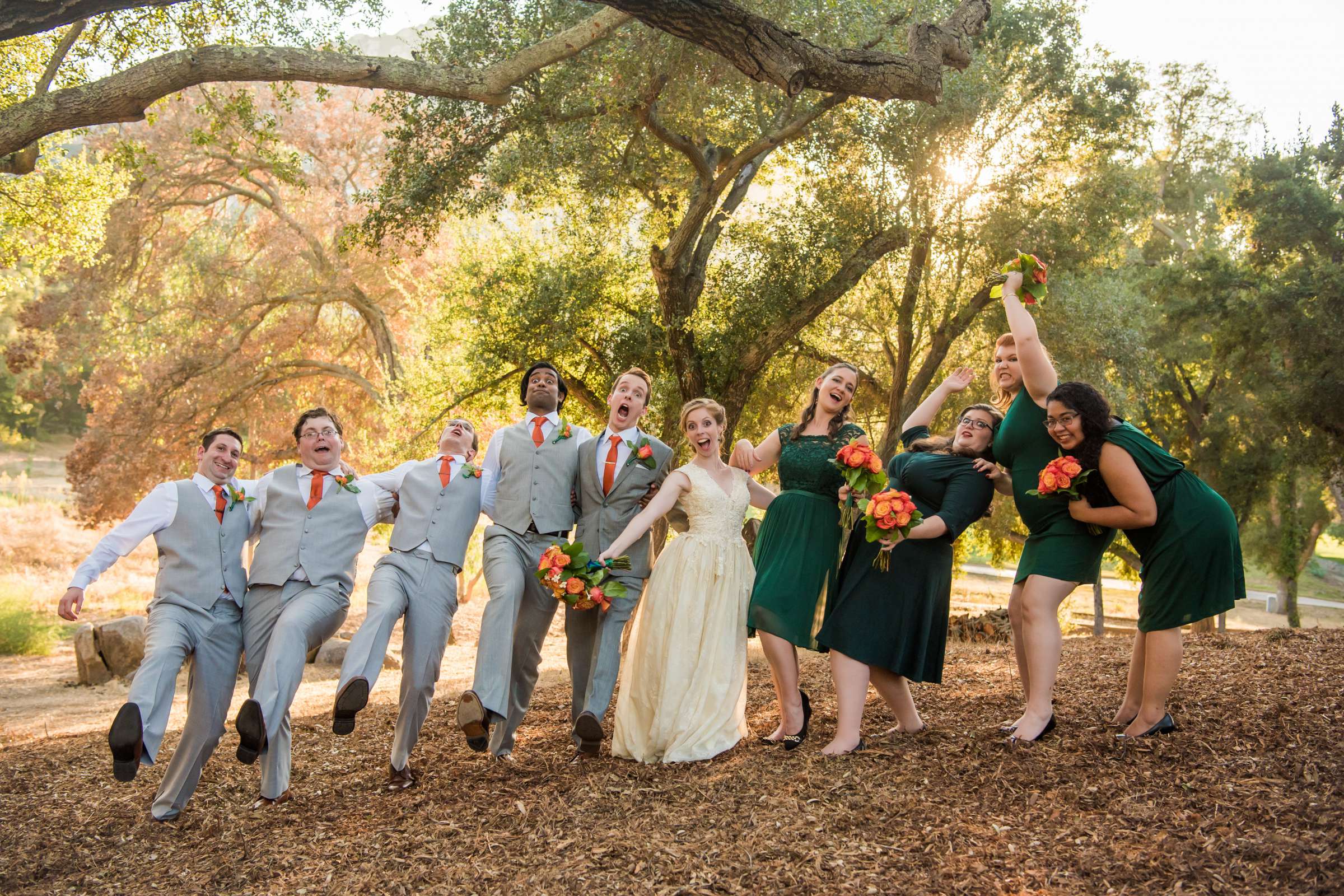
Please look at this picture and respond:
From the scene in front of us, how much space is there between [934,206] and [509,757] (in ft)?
29.2

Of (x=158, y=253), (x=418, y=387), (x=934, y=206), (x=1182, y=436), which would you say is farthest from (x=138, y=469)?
(x=1182, y=436)

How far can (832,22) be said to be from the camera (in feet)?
30.5

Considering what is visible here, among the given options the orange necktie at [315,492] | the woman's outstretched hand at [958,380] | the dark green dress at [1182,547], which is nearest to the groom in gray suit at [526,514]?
the orange necktie at [315,492]

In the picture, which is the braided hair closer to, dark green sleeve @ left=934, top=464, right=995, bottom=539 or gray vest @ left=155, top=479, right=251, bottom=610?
dark green sleeve @ left=934, top=464, right=995, bottom=539

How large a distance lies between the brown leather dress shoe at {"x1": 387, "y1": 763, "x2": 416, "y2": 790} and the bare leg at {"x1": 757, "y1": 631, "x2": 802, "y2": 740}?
2.03m

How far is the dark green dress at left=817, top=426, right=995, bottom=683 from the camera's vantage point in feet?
16.2

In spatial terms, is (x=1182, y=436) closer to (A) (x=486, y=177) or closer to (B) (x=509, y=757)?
(A) (x=486, y=177)

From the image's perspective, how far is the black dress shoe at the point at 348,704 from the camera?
14.6 feet

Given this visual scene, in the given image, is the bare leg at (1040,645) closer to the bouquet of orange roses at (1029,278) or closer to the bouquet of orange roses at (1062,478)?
the bouquet of orange roses at (1062,478)

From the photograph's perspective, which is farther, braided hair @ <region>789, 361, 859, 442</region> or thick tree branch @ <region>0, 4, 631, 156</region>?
thick tree branch @ <region>0, 4, 631, 156</region>

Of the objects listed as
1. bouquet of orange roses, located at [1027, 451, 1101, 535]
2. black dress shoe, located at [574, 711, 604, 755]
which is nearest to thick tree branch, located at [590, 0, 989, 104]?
bouquet of orange roses, located at [1027, 451, 1101, 535]

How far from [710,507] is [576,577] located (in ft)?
2.94

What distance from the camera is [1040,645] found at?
4.71 metres

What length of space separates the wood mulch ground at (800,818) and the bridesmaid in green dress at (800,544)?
1.47 ft
